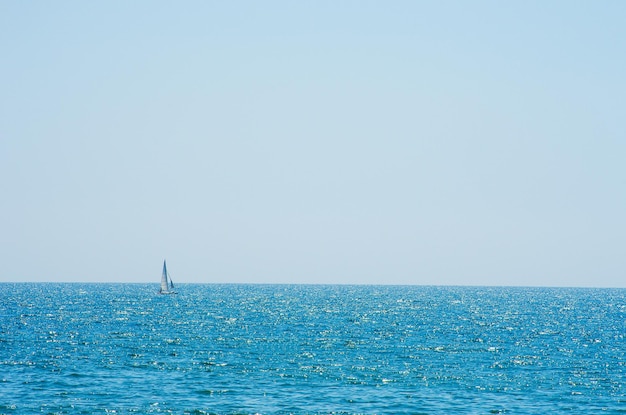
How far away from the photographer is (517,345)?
88.3m

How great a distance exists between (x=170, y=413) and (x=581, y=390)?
3210 cm

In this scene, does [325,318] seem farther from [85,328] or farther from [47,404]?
[47,404]

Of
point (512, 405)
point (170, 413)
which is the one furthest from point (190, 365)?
point (512, 405)

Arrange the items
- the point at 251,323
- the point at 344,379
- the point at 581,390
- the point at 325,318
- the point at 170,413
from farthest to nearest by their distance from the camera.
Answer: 1. the point at 325,318
2. the point at 251,323
3. the point at 344,379
4. the point at 581,390
5. the point at 170,413

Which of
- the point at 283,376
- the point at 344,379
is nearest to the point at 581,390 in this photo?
the point at 344,379

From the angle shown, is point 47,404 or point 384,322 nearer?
point 47,404

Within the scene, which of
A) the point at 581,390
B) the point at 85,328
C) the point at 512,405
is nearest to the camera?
the point at 512,405

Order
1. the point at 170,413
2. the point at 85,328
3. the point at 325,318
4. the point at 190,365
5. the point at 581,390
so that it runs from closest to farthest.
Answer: the point at 170,413, the point at 581,390, the point at 190,365, the point at 85,328, the point at 325,318

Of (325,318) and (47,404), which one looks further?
(325,318)

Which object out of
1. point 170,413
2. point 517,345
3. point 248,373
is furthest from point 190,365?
point 517,345

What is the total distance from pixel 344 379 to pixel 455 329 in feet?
175

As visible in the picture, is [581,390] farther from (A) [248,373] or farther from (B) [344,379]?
(A) [248,373]

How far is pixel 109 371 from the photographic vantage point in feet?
206

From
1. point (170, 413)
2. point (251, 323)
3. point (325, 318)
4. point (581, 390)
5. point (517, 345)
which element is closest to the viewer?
point (170, 413)
